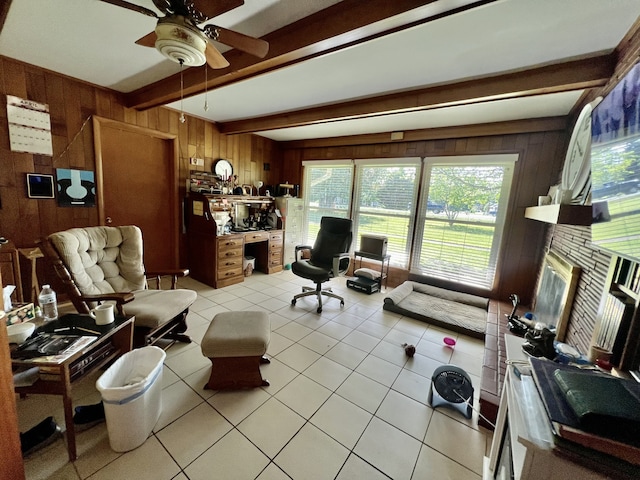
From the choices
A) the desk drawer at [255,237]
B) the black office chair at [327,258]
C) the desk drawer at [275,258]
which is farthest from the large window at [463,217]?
the desk drawer at [255,237]

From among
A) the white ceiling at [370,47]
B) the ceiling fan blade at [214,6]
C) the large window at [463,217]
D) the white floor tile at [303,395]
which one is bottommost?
the white floor tile at [303,395]

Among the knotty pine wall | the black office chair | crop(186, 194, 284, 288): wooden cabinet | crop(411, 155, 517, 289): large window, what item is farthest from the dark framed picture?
crop(411, 155, 517, 289): large window

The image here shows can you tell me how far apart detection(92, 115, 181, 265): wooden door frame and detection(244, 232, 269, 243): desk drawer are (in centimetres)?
100

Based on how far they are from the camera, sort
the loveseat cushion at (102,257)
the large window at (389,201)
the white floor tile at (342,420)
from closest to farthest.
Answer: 1. the white floor tile at (342,420)
2. the loveseat cushion at (102,257)
3. the large window at (389,201)

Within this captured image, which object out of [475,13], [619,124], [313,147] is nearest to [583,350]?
[619,124]

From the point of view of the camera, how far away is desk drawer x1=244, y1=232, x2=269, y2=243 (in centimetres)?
388

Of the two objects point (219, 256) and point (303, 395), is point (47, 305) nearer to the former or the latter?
point (303, 395)

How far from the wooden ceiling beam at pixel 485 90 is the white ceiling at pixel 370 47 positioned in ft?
0.24

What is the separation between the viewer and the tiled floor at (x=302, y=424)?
125 cm

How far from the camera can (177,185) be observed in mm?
3574

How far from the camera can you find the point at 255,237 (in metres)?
4.02

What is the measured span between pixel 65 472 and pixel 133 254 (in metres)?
1.58

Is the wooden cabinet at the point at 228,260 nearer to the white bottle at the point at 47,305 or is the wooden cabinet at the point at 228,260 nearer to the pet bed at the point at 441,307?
the white bottle at the point at 47,305

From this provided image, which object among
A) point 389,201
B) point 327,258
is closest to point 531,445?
point 327,258
